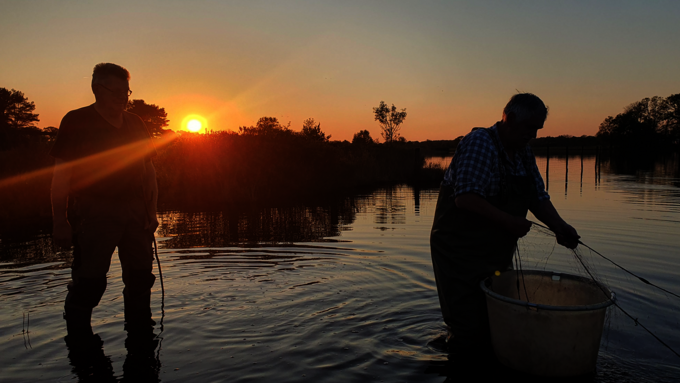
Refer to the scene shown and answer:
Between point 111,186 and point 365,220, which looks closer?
point 111,186

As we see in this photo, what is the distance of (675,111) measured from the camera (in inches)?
3664

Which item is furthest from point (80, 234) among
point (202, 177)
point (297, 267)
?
point (202, 177)

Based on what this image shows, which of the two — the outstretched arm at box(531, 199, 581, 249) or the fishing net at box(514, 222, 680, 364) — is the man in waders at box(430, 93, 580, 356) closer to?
the outstretched arm at box(531, 199, 581, 249)

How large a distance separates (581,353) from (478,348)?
0.81 metres

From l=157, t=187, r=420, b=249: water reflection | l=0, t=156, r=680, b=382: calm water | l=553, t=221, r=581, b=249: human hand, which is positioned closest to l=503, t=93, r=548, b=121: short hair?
l=553, t=221, r=581, b=249: human hand

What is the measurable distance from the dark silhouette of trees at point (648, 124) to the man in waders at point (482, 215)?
327 ft

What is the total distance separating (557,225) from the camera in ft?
12.1

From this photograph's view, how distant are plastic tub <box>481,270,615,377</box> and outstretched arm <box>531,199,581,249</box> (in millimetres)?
303

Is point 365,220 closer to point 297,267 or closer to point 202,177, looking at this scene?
point 297,267

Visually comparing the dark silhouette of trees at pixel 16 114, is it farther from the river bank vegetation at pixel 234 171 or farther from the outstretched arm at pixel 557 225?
the outstretched arm at pixel 557 225

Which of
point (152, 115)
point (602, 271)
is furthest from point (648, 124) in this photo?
point (602, 271)

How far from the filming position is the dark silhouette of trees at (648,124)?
88.5 m

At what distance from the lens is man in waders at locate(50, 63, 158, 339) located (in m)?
3.83

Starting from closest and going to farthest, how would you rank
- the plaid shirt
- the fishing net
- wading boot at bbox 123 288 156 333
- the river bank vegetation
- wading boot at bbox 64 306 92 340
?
the plaid shirt
wading boot at bbox 64 306 92 340
wading boot at bbox 123 288 156 333
the fishing net
the river bank vegetation
